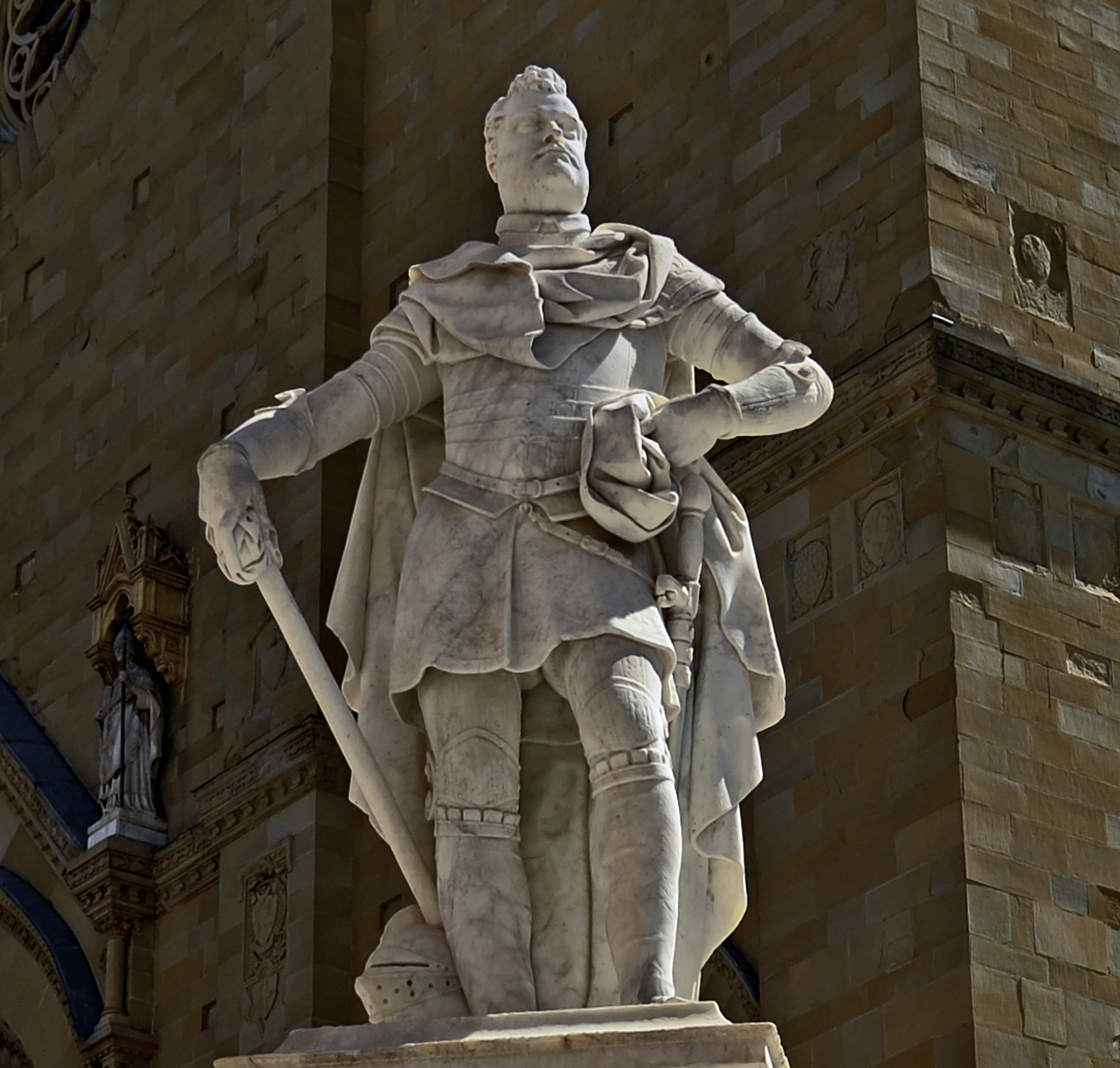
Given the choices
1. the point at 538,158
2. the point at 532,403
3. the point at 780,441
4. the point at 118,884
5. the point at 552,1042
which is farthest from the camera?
the point at 118,884

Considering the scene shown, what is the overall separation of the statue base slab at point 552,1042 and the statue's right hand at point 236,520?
1.16 meters

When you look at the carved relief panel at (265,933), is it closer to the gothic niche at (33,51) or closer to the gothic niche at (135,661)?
the gothic niche at (135,661)

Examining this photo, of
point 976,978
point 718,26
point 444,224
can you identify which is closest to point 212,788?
point 444,224

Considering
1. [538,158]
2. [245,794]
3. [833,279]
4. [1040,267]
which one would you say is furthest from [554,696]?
[245,794]

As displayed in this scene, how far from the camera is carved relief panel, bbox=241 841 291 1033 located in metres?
16.7

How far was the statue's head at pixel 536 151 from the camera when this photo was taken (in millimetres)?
8227

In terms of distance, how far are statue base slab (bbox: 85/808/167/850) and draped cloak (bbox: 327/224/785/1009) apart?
10.2 meters

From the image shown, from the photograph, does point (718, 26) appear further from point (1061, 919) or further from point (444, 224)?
point (1061, 919)

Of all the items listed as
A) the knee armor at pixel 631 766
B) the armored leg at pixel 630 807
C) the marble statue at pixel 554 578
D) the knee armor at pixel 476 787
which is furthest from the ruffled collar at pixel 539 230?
the knee armor at pixel 631 766

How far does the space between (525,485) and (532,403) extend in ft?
0.77

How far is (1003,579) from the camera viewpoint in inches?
542

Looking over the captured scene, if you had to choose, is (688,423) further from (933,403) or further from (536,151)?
(933,403)

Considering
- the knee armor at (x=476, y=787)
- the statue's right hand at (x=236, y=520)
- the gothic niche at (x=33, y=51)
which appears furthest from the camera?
the gothic niche at (x=33, y=51)

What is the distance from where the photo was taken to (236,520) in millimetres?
7574
